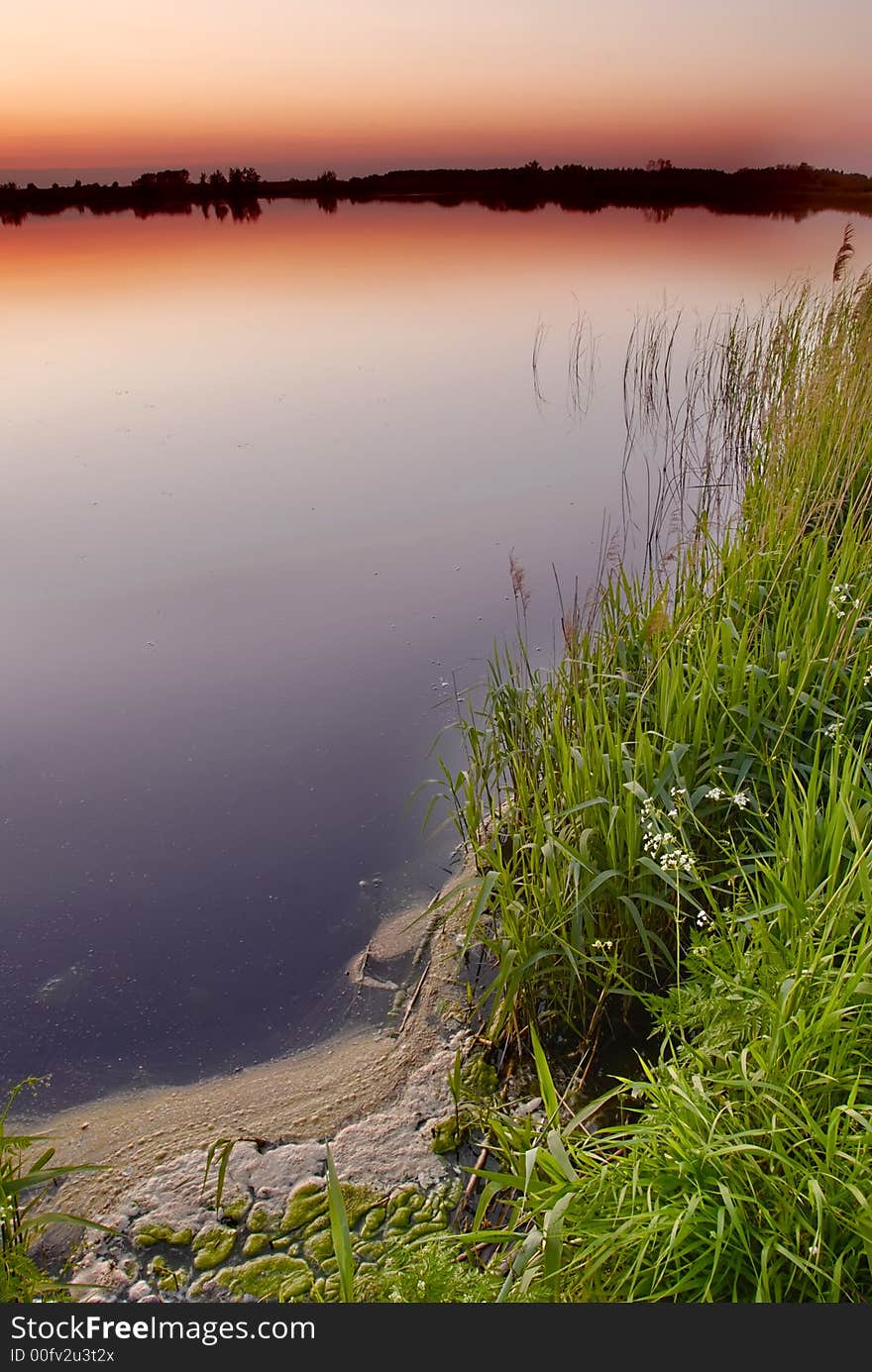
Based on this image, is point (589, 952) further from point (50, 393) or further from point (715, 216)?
point (715, 216)

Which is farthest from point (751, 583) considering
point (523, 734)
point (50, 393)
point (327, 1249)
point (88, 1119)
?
point (50, 393)

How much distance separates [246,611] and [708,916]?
4.21 m

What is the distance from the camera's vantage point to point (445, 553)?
6723 millimetres

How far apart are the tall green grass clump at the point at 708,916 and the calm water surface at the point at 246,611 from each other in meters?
0.76

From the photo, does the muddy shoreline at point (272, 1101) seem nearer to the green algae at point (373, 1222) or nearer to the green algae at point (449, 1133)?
the green algae at point (449, 1133)

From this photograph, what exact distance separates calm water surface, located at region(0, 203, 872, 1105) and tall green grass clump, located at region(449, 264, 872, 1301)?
2.50ft

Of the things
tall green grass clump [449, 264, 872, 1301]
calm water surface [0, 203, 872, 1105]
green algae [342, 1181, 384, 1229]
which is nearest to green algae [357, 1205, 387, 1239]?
green algae [342, 1181, 384, 1229]

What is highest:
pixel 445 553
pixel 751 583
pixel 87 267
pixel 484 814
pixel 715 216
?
pixel 715 216

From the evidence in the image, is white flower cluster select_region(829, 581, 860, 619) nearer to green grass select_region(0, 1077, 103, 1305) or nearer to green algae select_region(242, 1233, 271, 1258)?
green algae select_region(242, 1233, 271, 1258)

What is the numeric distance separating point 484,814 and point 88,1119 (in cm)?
182

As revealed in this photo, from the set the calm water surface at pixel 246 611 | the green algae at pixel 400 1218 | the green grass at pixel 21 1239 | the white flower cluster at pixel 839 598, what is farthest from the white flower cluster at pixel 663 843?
the green grass at pixel 21 1239

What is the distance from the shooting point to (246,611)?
5.87 meters

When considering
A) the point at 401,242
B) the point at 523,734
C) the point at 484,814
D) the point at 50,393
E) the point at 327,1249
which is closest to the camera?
the point at 327,1249

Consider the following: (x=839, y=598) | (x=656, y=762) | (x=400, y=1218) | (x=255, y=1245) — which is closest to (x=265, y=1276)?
(x=255, y=1245)
